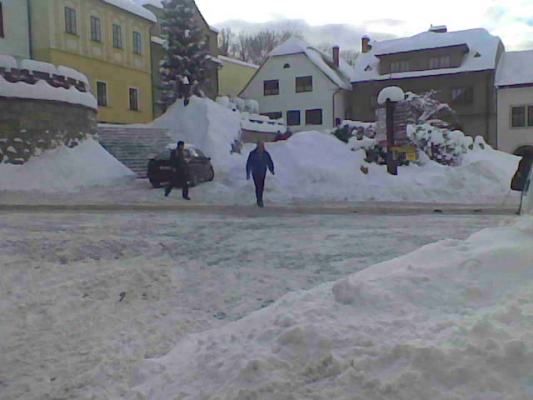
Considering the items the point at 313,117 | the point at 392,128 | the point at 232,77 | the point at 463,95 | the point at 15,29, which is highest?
the point at 232,77

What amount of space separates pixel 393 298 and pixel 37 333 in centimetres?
292

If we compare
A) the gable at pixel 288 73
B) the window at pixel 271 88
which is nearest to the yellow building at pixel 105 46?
the gable at pixel 288 73

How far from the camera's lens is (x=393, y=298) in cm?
409

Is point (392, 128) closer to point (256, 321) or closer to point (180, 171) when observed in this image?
point (180, 171)

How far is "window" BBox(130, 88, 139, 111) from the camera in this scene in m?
35.6

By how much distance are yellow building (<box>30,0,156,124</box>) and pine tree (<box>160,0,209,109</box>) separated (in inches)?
125

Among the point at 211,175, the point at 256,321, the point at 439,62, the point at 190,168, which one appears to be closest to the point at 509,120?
the point at 439,62

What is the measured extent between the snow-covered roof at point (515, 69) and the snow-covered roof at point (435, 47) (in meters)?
1.26

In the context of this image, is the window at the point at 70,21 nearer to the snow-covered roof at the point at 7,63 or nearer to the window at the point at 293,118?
the snow-covered roof at the point at 7,63

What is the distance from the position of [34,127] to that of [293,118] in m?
29.4

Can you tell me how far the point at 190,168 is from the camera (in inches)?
790

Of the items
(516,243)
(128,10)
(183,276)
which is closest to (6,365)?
(183,276)

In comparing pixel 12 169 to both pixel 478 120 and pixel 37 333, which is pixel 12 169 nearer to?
pixel 37 333

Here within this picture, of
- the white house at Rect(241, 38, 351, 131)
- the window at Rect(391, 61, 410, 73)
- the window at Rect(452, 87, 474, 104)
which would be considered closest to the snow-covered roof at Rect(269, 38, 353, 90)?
the white house at Rect(241, 38, 351, 131)
